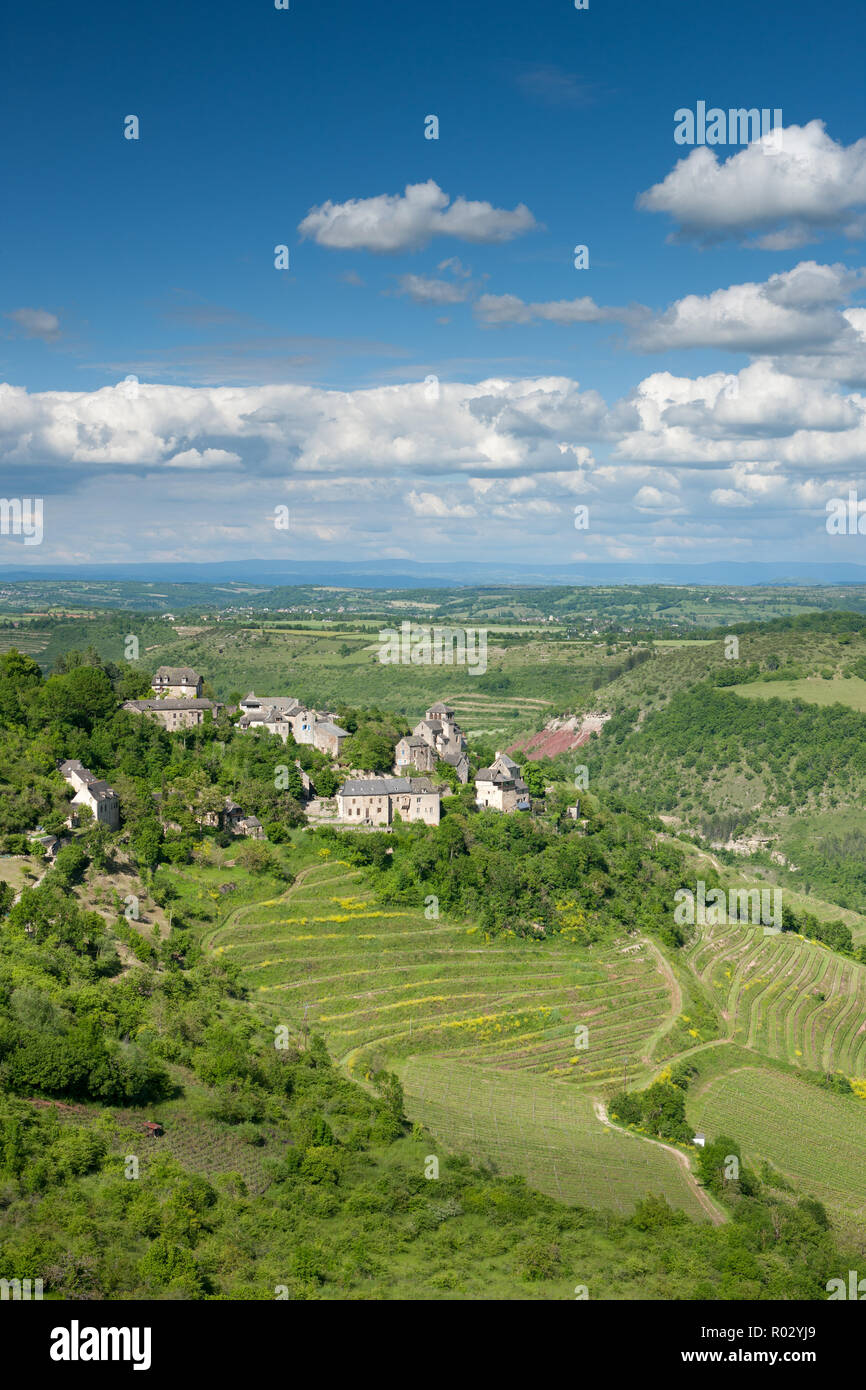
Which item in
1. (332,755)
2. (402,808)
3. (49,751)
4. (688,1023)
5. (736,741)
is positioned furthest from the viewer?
(736,741)

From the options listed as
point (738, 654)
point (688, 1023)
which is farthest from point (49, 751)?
point (738, 654)

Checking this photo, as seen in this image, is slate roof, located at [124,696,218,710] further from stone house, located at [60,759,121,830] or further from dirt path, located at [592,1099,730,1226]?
dirt path, located at [592,1099,730,1226]

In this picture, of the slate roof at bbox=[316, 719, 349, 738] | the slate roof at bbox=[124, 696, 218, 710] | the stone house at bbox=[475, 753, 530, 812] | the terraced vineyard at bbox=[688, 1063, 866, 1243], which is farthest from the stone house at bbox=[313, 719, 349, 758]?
the terraced vineyard at bbox=[688, 1063, 866, 1243]

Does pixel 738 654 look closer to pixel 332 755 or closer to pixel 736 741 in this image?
pixel 736 741

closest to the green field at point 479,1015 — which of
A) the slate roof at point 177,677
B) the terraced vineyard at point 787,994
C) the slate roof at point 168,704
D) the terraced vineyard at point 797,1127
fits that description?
the terraced vineyard at point 797,1127

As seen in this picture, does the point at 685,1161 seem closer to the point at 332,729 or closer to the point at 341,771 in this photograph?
the point at 341,771

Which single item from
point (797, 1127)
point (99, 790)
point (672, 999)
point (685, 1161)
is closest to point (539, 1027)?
point (672, 999)
